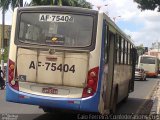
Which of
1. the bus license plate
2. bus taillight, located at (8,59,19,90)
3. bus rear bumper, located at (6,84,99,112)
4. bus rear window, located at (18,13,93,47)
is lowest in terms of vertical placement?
bus rear bumper, located at (6,84,99,112)

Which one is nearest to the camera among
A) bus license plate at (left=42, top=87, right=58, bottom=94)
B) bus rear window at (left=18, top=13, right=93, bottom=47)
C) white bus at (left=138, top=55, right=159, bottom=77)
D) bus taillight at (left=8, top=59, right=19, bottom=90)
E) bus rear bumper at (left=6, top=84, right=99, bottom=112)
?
bus rear bumper at (left=6, top=84, right=99, bottom=112)

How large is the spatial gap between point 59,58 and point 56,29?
2.48 feet

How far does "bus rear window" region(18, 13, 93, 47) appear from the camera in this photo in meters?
11.1

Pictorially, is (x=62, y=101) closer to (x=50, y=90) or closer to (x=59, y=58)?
(x=50, y=90)

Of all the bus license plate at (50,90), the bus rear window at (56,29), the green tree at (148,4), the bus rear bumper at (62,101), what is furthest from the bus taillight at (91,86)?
the green tree at (148,4)

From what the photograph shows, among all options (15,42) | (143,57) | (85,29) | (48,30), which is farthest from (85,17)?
(143,57)

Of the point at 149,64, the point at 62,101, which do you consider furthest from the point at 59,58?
the point at 149,64

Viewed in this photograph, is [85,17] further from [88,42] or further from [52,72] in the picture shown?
[52,72]

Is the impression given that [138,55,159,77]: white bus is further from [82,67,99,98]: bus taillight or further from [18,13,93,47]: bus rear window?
[82,67,99,98]: bus taillight

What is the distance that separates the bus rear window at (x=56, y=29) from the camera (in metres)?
11.1

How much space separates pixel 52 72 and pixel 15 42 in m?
1.30

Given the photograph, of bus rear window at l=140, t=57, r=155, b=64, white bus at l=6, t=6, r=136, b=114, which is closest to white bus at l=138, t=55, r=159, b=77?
bus rear window at l=140, t=57, r=155, b=64

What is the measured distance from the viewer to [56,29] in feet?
37.0

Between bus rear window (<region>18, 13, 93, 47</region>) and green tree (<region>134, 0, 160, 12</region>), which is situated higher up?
green tree (<region>134, 0, 160, 12</region>)
